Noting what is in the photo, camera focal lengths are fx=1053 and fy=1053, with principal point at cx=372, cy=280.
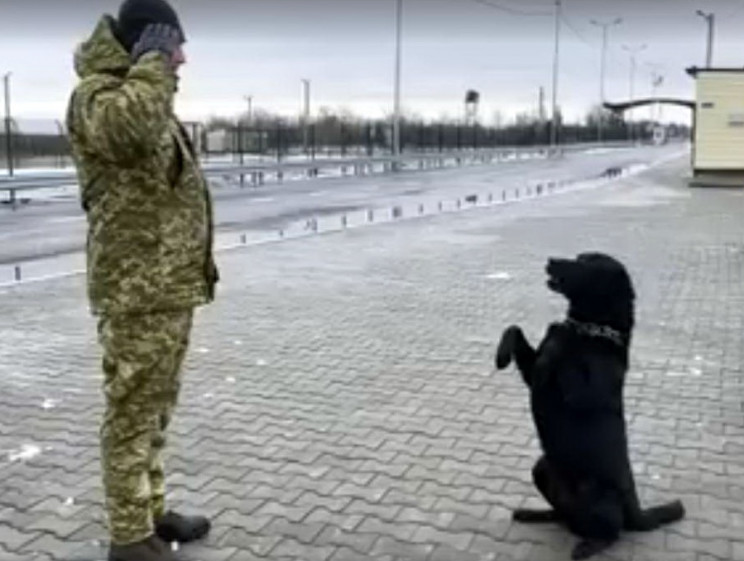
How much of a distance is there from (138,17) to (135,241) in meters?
0.68

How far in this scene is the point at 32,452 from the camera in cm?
496

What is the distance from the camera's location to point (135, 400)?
134 inches

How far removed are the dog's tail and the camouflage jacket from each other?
1.84 meters

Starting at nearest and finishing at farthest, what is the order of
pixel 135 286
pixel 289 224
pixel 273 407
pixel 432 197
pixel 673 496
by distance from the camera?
pixel 135 286 < pixel 673 496 < pixel 273 407 < pixel 289 224 < pixel 432 197

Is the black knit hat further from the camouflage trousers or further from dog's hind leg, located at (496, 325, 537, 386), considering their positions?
dog's hind leg, located at (496, 325, 537, 386)

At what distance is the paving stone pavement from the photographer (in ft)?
13.1

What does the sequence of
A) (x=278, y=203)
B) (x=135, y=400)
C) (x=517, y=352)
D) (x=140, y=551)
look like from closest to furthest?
(x=135, y=400), (x=140, y=551), (x=517, y=352), (x=278, y=203)

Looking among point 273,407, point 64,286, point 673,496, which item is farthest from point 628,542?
point 64,286

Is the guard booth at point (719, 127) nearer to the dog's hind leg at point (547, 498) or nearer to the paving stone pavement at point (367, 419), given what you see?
the paving stone pavement at point (367, 419)

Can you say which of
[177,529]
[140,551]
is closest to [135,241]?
[140,551]

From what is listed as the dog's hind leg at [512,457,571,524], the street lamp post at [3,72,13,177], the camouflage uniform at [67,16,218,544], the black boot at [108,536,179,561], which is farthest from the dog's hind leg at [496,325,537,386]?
the street lamp post at [3,72,13,177]

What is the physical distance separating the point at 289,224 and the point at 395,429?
12.2 m

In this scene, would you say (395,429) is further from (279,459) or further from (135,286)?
(135,286)

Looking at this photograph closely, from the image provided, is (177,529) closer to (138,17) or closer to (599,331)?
(599,331)
